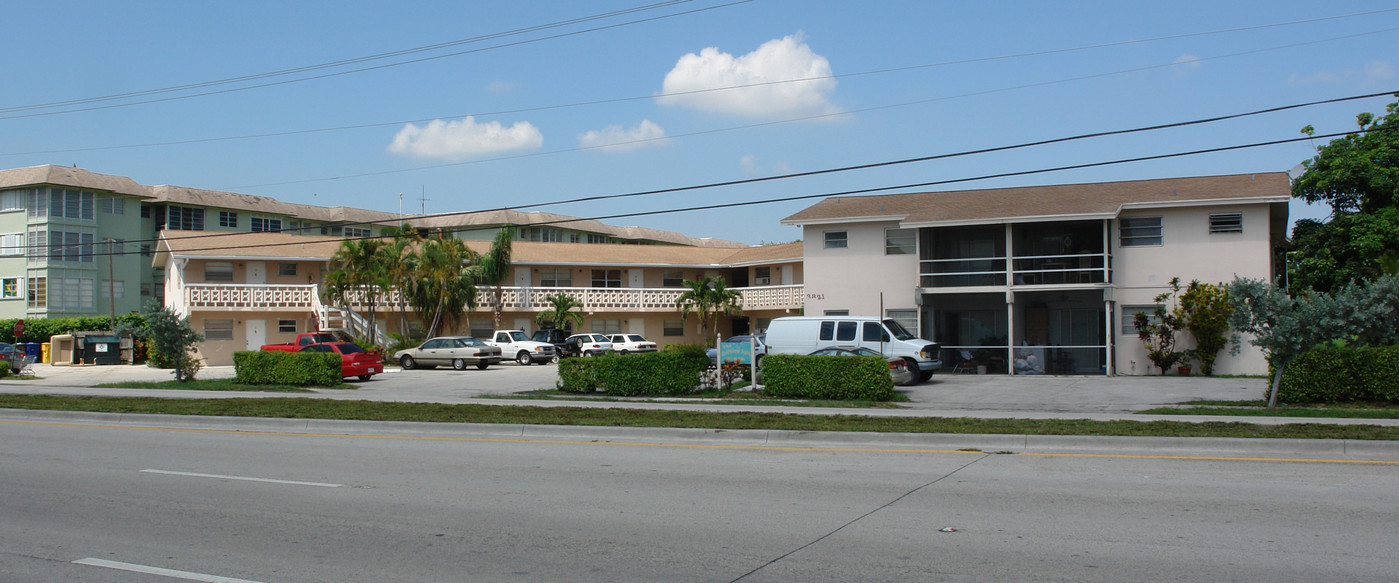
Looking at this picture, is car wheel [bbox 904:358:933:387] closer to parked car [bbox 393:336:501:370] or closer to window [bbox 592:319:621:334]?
parked car [bbox 393:336:501:370]

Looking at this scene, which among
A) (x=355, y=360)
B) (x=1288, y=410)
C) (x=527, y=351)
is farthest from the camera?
(x=527, y=351)

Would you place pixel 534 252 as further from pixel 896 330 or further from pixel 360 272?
pixel 896 330

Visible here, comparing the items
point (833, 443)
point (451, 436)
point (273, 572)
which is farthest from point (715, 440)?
point (273, 572)

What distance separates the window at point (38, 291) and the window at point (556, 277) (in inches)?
1056

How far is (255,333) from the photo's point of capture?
150ft

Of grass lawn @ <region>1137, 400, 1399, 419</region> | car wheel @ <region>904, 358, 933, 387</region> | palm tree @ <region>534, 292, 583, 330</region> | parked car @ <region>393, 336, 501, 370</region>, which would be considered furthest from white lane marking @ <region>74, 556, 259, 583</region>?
palm tree @ <region>534, 292, 583, 330</region>

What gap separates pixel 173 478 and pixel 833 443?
8401 mm

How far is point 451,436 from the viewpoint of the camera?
15.5 m

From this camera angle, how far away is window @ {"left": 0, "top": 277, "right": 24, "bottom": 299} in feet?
172

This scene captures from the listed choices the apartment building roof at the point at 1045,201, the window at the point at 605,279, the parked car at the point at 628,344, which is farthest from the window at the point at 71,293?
the apartment building roof at the point at 1045,201

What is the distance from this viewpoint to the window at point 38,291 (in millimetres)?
52094

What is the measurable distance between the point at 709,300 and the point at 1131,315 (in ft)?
71.1

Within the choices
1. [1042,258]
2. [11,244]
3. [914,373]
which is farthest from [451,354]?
[11,244]

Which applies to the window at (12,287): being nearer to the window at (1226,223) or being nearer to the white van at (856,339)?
the white van at (856,339)
